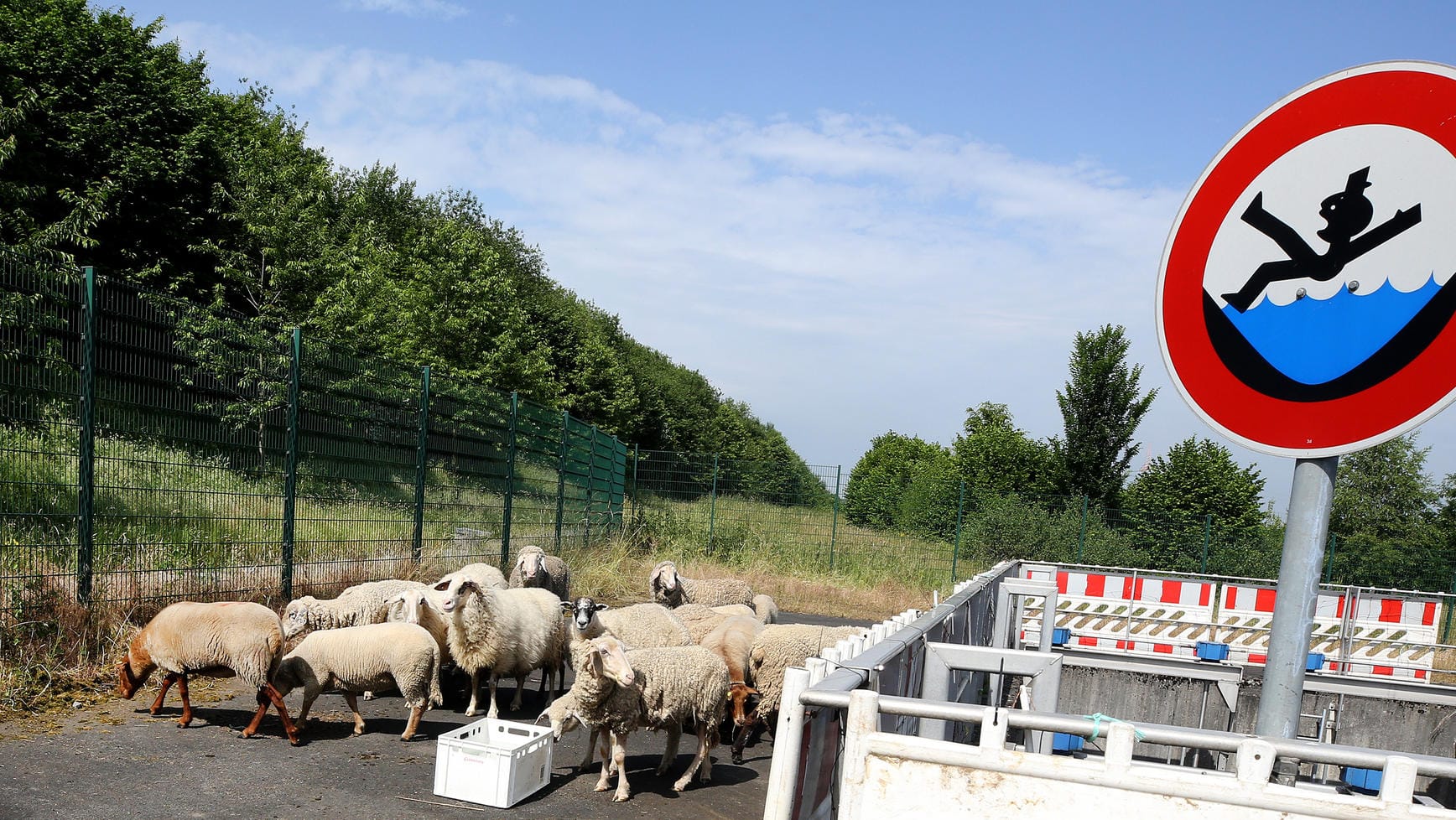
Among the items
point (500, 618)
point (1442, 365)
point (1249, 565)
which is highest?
point (1442, 365)

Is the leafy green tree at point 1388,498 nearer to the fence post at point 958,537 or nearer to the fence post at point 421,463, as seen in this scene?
the fence post at point 958,537

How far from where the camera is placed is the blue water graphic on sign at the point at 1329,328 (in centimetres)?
192

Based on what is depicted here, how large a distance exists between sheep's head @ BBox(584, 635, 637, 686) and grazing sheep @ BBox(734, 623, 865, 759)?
1566 millimetres

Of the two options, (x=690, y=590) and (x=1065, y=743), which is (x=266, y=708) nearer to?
(x=1065, y=743)

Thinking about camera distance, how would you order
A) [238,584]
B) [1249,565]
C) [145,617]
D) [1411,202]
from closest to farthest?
[1411,202], [145,617], [238,584], [1249,565]

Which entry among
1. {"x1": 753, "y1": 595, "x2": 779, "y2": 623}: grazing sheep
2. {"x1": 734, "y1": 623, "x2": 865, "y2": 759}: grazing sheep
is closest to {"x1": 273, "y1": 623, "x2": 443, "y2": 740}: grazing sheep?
{"x1": 734, "y1": 623, "x2": 865, "y2": 759}: grazing sheep

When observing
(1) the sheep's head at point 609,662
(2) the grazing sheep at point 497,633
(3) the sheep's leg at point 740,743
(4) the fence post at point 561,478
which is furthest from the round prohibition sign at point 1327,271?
(4) the fence post at point 561,478

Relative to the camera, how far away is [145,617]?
7.42m

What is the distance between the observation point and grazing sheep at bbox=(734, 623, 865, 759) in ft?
23.4

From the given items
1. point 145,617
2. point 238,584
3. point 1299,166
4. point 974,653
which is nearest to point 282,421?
point 238,584

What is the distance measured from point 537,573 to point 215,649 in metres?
4.40

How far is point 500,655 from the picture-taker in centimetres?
762

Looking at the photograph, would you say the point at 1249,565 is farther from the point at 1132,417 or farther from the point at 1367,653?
the point at 1367,653

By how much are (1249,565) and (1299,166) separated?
73.8ft
